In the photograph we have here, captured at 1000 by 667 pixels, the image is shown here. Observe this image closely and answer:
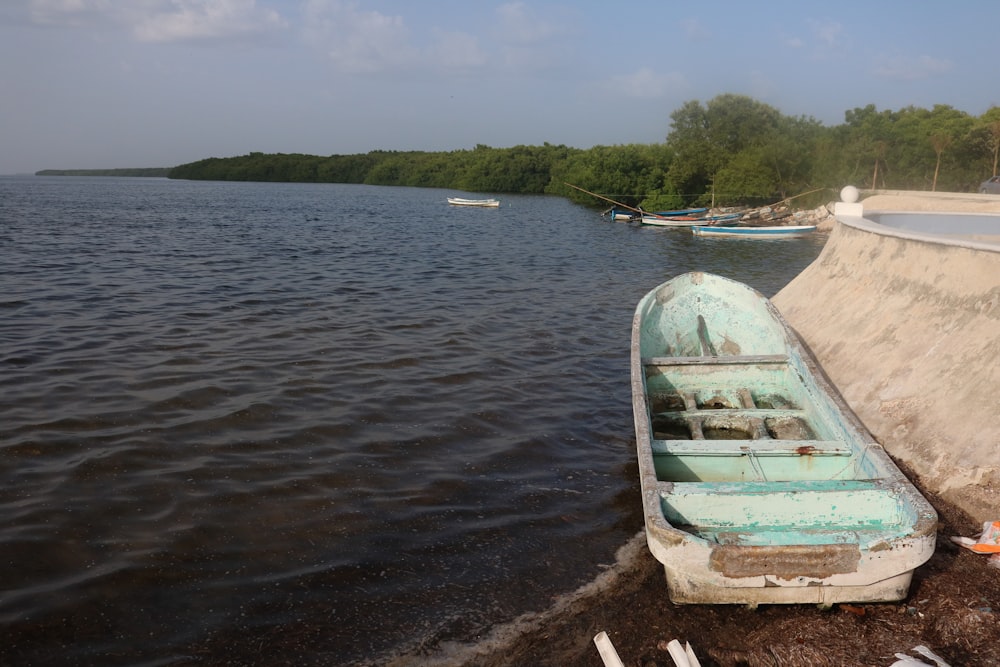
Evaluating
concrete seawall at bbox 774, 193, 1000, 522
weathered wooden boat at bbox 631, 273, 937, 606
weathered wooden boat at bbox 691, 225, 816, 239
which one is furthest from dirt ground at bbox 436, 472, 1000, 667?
weathered wooden boat at bbox 691, 225, 816, 239

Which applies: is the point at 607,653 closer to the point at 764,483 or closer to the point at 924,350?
the point at 764,483

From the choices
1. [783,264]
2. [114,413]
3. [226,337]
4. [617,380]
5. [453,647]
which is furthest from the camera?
[783,264]

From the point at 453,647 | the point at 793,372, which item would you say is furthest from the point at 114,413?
the point at 793,372

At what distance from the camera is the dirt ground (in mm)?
3531

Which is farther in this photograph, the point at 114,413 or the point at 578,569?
the point at 114,413

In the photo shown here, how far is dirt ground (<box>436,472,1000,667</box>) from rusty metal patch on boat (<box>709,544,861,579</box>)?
1.11 ft

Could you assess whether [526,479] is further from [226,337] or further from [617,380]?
[226,337]

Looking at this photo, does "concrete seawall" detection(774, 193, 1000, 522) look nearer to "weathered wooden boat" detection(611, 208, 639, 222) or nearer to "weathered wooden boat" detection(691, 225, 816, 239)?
"weathered wooden boat" detection(691, 225, 816, 239)

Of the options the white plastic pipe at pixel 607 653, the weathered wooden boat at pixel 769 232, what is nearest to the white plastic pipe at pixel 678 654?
the white plastic pipe at pixel 607 653

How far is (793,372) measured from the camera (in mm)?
6617

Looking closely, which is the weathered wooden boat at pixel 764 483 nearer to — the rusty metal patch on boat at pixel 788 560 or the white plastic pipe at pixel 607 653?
the rusty metal patch on boat at pixel 788 560

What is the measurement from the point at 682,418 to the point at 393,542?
268cm

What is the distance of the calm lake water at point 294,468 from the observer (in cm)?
432

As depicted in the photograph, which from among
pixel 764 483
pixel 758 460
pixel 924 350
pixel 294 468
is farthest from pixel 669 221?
pixel 764 483
